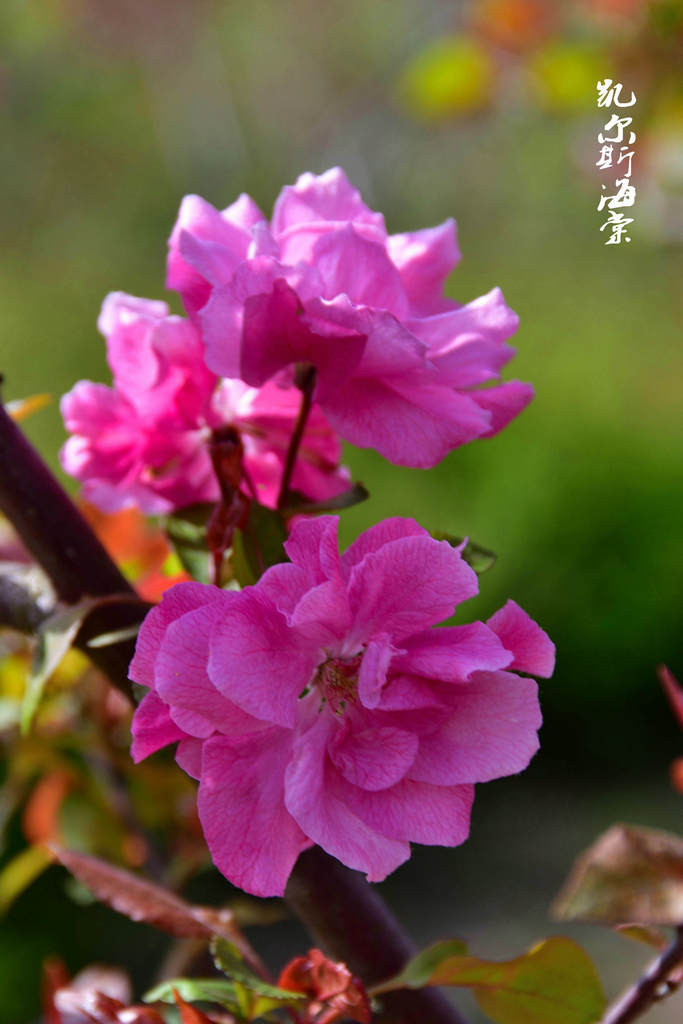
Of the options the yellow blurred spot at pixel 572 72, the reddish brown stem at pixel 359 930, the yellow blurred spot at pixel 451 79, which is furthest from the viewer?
the yellow blurred spot at pixel 451 79

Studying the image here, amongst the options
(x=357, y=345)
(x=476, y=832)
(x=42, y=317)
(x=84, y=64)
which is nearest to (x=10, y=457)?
(x=357, y=345)

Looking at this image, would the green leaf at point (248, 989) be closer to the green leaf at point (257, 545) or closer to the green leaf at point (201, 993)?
the green leaf at point (201, 993)

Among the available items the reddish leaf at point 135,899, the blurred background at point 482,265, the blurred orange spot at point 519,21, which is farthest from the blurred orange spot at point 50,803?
the blurred orange spot at point 519,21

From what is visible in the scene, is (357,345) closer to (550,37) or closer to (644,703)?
(550,37)

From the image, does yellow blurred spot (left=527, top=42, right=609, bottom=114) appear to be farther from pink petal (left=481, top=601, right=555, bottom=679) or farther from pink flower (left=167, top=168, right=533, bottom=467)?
pink petal (left=481, top=601, right=555, bottom=679)

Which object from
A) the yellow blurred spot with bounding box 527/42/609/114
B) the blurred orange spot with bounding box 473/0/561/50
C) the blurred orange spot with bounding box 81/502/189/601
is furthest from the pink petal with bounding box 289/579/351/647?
the blurred orange spot with bounding box 473/0/561/50

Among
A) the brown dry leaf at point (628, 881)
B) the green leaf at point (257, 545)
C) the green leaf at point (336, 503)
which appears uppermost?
the green leaf at point (257, 545)

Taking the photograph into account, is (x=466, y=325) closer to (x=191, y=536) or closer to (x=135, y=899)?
(x=191, y=536)
